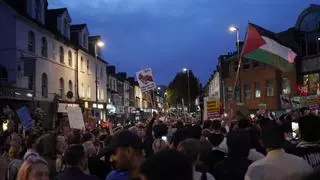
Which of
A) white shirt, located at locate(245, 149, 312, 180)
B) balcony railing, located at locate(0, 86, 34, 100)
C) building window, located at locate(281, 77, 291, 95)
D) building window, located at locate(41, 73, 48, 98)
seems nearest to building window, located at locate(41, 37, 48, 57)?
building window, located at locate(41, 73, 48, 98)

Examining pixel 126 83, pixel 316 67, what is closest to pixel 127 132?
pixel 316 67

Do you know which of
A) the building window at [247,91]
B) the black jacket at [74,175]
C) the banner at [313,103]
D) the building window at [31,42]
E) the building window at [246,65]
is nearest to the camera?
the black jacket at [74,175]

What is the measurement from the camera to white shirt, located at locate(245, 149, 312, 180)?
508cm

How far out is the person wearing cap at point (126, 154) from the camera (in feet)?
15.9

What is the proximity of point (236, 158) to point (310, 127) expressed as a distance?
0.98m

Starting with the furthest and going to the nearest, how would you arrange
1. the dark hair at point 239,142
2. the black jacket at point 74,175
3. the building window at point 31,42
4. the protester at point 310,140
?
the building window at point 31,42 → the dark hair at point 239,142 → the protester at point 310,140 → the black jacket at point 74,175

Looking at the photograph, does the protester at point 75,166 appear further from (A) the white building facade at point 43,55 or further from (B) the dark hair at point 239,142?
(A) the white building facade at point 43,55

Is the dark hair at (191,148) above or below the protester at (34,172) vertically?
above

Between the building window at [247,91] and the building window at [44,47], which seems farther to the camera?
the building window at [247,91]

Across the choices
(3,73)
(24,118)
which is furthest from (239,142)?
(3,73)

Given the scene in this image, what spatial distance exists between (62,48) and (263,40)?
92.3ft

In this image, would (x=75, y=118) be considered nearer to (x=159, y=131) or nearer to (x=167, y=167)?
(x=159, y=131)

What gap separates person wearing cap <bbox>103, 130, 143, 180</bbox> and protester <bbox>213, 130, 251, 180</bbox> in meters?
1.80

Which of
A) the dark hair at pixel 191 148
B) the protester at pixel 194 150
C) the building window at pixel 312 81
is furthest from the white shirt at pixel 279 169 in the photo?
the building window at pixel 312 81
